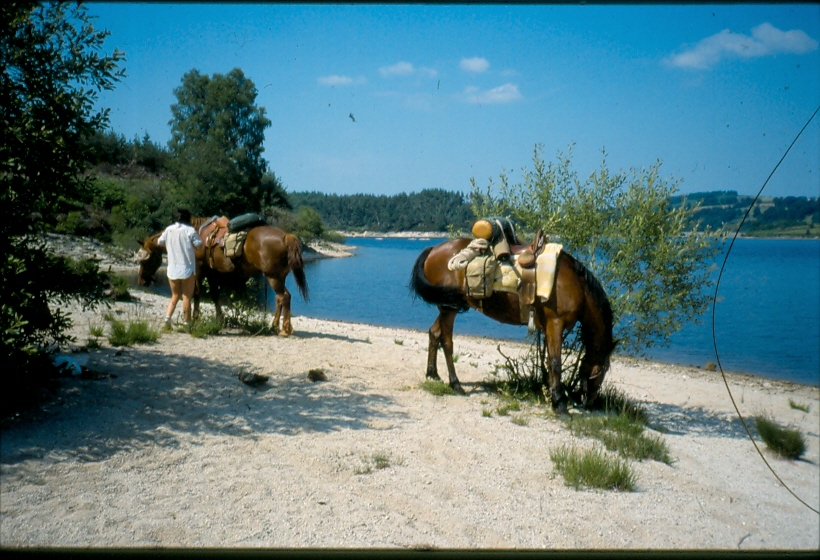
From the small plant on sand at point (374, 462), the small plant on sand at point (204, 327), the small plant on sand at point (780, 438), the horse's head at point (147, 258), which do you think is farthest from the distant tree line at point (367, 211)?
the small plant on sand at point (780, 438)

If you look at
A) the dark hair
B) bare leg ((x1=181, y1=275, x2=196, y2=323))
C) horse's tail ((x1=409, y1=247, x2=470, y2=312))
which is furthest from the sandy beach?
the dark hair

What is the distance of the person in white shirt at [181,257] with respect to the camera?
9.48m

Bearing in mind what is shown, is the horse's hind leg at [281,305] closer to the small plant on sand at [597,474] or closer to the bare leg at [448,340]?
the bare leg at [448,340]

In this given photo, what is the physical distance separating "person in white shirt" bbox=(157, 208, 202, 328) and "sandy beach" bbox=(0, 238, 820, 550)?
2.78 metres

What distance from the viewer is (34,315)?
509 cm

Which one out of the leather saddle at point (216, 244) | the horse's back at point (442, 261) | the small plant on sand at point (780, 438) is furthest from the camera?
the leather saddle at point (216, 244)

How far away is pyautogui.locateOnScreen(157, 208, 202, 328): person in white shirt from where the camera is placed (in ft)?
31.1

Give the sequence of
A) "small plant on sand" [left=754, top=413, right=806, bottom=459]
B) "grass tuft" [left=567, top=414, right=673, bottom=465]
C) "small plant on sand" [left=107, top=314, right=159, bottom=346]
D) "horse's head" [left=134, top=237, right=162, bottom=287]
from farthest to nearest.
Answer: "horse's head" [left=134, top=237, right=162, bottom=287], "small plant on sand" [left=107, top=314, right=159, bottom=346], "grass tuft" [left=567, top=414, right=673, bottom=465], "small plant on sand" [left=754, top=413, right=806, bottom=459]

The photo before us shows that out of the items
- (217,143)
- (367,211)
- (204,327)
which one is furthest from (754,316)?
(367,211)

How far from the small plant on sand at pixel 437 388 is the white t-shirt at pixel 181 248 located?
4743mm

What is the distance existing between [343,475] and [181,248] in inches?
250

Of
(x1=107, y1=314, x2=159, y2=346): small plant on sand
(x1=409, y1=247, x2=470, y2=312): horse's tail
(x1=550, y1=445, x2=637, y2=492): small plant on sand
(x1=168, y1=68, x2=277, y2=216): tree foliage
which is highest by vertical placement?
(x1=168, y1=68, x2=277, y2=216): tree foliage

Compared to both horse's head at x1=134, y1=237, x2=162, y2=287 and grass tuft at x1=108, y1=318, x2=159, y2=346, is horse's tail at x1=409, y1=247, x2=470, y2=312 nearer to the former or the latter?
grass tuft at x1=108, y1=318, x2=159, y2=346

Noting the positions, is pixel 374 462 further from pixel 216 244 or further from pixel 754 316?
pixel 216 244
